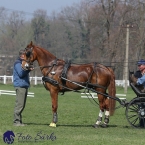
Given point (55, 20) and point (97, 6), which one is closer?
point (97, 6)

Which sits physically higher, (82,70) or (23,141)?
(82,70)

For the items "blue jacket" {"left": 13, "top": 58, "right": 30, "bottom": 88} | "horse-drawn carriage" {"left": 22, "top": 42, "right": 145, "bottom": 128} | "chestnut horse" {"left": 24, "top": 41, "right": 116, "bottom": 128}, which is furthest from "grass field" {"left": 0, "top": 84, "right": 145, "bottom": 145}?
"blue jacket" {"left": 13, "top": 58, "right": 30, "bottom": 88}

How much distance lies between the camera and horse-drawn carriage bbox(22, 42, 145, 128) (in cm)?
1365

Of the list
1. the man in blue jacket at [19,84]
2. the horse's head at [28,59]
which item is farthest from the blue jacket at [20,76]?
the horse's head at [28,59]

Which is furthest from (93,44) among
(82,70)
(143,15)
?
(82,70)

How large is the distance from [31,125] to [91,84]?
6.47 feet

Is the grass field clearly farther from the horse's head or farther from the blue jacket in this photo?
the horse's head

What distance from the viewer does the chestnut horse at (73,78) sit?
13.7 m

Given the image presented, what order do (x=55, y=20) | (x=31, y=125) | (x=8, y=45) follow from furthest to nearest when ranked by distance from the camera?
(x=55, y=20)
(x=8, y=45)
(x=31, y=125)

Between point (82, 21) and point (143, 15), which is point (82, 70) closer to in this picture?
point (143, 15)

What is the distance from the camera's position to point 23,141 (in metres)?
10.4

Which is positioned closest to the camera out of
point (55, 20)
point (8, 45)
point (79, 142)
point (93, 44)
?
point (79, 142)

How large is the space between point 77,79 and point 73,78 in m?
0.12

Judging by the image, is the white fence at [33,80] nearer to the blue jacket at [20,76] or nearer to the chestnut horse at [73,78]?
the chestnut horse at [73,78]
